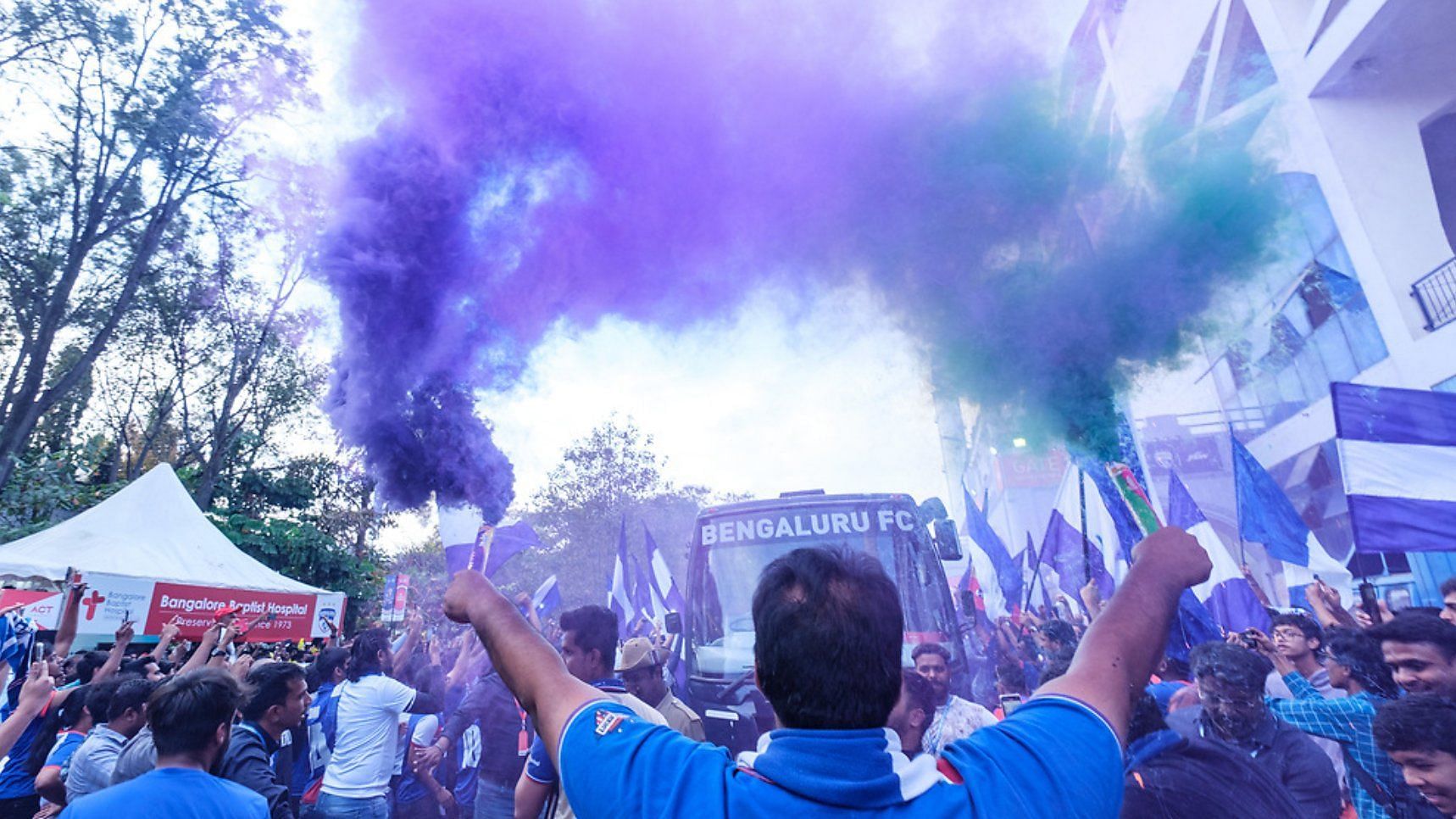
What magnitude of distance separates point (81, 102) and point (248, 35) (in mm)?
3360

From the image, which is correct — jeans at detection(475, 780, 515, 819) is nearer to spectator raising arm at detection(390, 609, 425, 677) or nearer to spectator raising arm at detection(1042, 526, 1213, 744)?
spectator raising arm at detection(390, 609, 425, 677)

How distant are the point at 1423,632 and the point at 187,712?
17.9ft

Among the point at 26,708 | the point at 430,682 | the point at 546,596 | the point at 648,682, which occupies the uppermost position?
the point at 546,596

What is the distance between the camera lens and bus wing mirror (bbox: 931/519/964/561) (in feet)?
23.9

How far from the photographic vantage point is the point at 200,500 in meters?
18.6

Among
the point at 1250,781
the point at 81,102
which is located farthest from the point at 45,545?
the point at 1250,781

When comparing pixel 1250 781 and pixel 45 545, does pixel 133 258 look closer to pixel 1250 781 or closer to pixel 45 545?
pixel 45 545

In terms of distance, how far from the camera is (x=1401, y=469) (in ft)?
14.7

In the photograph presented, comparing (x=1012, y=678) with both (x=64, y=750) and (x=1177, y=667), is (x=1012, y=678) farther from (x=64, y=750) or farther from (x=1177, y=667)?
(x=64, y=750)

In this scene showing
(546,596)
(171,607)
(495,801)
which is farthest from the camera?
(171,607)

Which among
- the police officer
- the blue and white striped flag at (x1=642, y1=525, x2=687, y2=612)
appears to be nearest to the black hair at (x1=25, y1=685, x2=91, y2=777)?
the police officer

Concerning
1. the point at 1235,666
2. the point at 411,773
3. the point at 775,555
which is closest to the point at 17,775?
the point at 411,773

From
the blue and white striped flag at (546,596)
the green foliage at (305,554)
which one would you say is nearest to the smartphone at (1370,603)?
the blue and white striped flag at (546,596)

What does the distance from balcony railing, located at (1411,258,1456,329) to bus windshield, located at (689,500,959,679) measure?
8.19 meters
